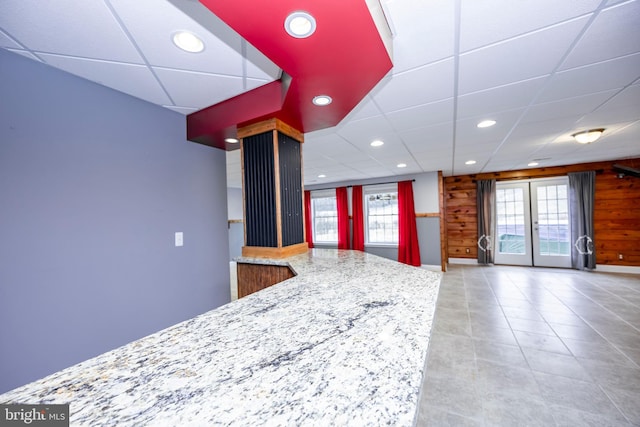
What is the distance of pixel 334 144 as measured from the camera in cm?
308

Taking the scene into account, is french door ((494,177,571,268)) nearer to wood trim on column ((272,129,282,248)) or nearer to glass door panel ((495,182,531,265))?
glass door panel ((495,182,531,265))

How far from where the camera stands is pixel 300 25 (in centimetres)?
104

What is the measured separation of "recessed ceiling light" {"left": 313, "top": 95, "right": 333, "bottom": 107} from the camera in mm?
1646

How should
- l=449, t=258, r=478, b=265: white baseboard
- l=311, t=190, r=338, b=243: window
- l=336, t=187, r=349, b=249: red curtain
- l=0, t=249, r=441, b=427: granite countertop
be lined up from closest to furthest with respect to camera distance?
l=0, t=249, r=441, b=427: granite countertop, l=449, t=258, r=478, b=265: white baseboard, l=336, t=187, r=349, b=249: red curtain, l=311, t=190, r=338, b=243: window

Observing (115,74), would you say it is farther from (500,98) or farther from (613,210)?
(613,210)

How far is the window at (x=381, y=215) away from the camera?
20.0 feet

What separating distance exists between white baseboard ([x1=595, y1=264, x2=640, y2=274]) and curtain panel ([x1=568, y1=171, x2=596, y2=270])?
0.45 ft

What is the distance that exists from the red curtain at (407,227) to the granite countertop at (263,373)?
5.05 m

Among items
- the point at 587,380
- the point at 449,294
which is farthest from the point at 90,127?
the point at 449,294

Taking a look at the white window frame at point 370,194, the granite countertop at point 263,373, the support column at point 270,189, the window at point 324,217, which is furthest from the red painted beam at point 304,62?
the window at point 324,217

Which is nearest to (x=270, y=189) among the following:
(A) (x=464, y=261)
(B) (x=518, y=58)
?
(B) (x=518, y=58)

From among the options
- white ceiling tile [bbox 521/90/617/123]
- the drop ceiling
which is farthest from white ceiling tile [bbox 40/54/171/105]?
white ceiling tile [bbox 521/90/617/123]

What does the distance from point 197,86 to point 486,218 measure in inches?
252

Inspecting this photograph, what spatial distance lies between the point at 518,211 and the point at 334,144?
5.16 metres
